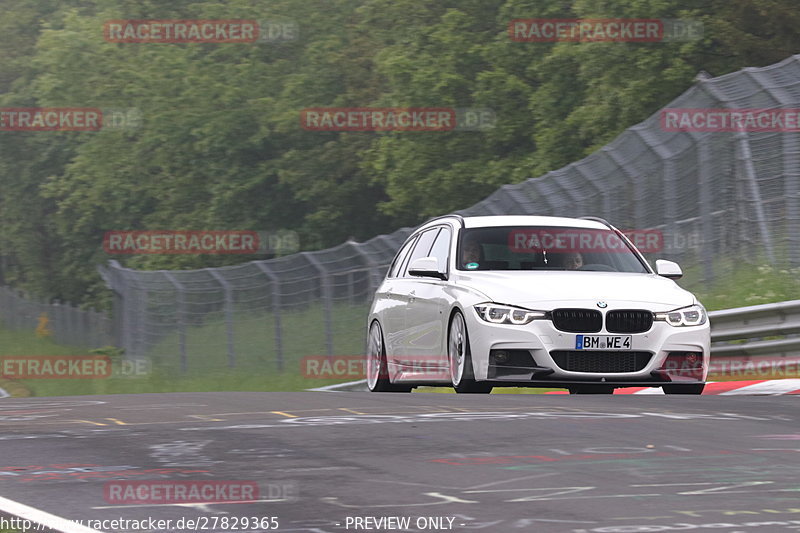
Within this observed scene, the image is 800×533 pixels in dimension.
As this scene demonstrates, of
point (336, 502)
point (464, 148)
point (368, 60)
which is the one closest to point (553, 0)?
point (464, 148)

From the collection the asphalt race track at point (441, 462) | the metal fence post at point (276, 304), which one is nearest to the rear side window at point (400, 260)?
the asphalt race track at point (441, 462)

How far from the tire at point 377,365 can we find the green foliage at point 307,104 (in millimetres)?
25234

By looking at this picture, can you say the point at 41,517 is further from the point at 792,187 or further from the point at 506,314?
the point at 792,187

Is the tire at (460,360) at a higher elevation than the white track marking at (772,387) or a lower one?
higher

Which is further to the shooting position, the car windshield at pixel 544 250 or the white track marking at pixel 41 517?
the car windshield at pixel 544 250

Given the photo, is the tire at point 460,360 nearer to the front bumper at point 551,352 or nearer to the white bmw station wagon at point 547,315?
the white bmw station wagon at point 547,315

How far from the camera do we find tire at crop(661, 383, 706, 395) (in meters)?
12.8

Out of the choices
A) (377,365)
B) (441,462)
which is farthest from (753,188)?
(441,462)

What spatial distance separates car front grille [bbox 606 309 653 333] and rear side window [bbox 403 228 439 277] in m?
2.78

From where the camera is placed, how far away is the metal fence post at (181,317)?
32.0 m

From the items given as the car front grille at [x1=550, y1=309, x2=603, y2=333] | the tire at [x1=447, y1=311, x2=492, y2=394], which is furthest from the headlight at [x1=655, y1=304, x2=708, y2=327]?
the tire at [x1=447, y1=311, x2=492, y2=394]

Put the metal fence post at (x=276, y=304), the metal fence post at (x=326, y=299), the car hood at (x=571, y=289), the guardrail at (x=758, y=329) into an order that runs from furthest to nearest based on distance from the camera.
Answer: the metal fence post at (x=276, y=304) → the metal fence post at (x=326, y=299) → the guardrail at (x=758, y=329) → the car hood at (x=571, y=289)

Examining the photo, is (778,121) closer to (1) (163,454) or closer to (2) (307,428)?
(2) (307,428)

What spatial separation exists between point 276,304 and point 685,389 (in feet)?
52.9
